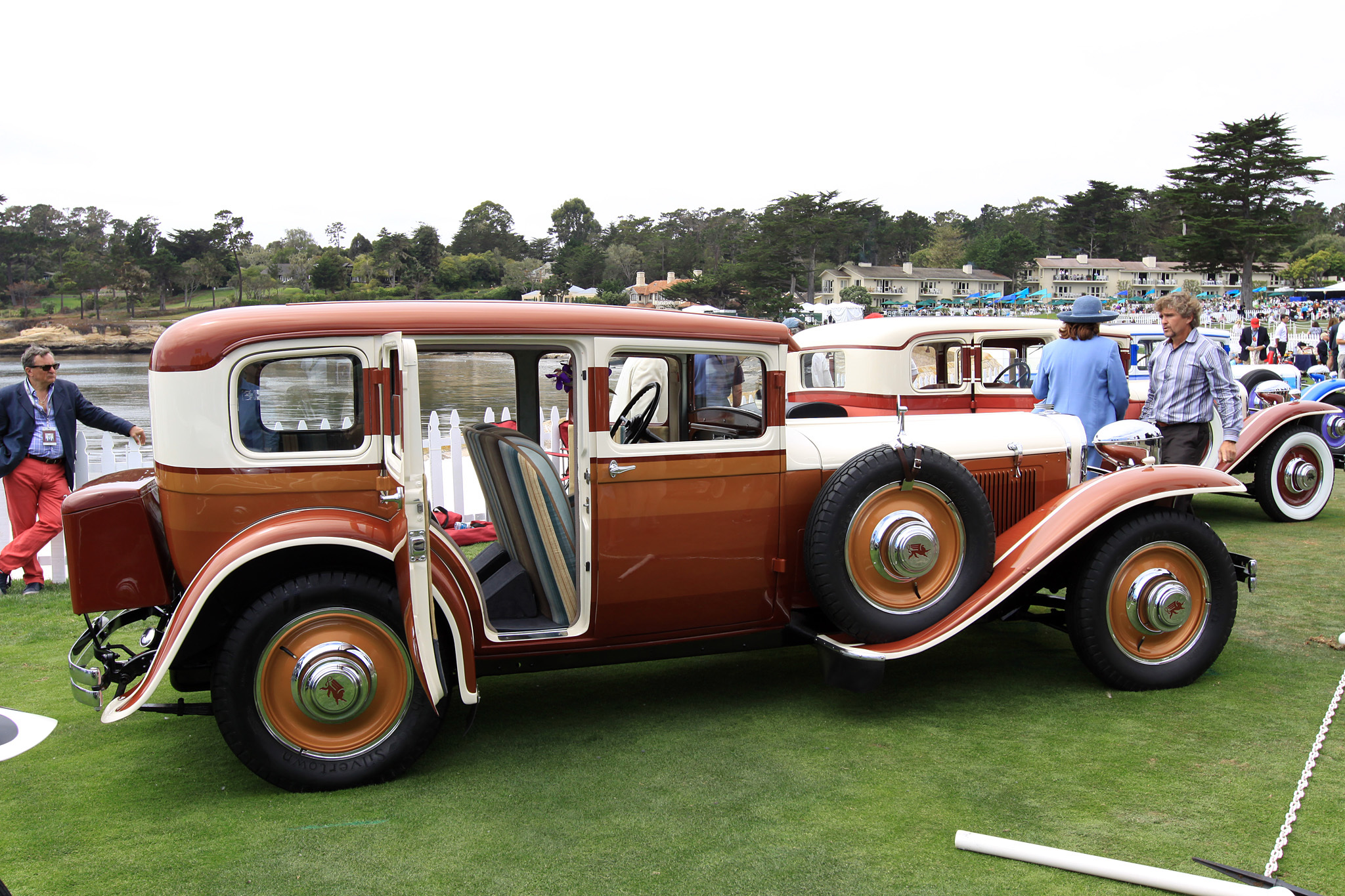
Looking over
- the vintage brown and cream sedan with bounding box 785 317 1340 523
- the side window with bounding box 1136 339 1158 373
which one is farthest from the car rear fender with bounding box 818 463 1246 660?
the side window with bounding box 1136 339 1158 373

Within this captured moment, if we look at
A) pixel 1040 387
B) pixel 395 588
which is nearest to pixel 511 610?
pixel 395 588

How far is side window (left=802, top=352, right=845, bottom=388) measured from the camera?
844 centimetres

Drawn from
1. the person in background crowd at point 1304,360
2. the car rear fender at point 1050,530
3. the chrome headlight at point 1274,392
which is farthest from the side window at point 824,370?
the person in background crowd at point 1304,360

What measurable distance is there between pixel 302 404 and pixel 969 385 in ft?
20.3

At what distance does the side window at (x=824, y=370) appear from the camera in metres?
8.44

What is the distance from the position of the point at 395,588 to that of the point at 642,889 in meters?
1.49

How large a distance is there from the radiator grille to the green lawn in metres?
0.85

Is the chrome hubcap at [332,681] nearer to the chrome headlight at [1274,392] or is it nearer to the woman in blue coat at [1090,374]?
the woman in blue coat at [1090,374]

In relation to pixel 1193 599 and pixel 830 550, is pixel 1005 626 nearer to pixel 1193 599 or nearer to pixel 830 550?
pixel 1193 599

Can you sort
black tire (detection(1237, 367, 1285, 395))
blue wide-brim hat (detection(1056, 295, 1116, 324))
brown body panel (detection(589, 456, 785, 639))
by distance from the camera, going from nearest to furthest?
brown body panel (detection(589, 456, 785, 639)), blue wide-brim hat (detection(1056, 295, 1116, 324)), black tire (detection(1237, 367, 1285, 395))

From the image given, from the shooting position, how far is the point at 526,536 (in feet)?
13.4

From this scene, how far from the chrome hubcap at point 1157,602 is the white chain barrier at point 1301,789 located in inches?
27.5

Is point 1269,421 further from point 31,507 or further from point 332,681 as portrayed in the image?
point 31,507

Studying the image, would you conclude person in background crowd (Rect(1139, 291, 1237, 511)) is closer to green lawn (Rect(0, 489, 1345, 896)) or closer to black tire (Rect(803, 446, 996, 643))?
green lawn (Rect(0, 489, 1345, 896))
